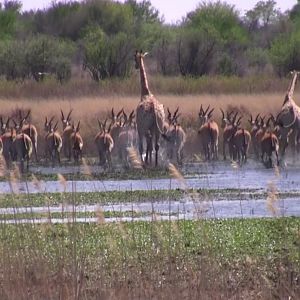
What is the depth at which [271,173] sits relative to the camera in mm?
30344

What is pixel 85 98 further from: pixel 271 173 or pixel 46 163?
pixel 271 173

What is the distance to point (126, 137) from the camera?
34719mm

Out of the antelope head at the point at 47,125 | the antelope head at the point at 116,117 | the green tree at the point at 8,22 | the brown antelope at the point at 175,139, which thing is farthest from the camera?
the green tree at the point at 8,22

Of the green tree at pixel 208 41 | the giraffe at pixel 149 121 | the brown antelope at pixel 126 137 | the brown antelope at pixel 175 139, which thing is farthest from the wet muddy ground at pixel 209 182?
the green tree at pixel 208 41

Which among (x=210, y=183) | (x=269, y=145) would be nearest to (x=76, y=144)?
(x=269, y=145)

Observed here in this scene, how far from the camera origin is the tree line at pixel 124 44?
56.6 metres

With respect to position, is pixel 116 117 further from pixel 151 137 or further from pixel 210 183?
pixel 210 183

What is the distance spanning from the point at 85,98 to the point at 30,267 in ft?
104

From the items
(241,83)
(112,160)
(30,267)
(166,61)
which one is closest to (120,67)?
(166,61)

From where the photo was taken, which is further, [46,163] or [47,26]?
[47,26]

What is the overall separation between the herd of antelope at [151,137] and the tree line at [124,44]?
1582 centimetres

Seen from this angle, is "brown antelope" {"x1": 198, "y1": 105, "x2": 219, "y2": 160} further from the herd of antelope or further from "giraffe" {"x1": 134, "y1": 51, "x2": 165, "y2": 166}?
"giraffe" {"x1": 134, "y1": 51, "x2": 165, "y2": 166}

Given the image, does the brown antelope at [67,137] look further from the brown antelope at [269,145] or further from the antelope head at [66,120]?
the brown antelope at [269,145]

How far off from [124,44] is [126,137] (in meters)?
23.1
